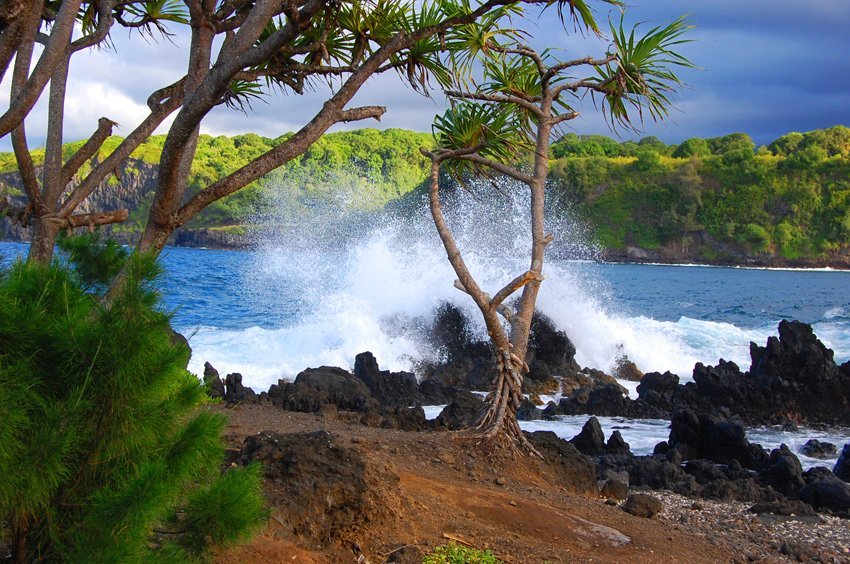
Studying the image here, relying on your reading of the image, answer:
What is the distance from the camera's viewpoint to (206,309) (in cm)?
3500

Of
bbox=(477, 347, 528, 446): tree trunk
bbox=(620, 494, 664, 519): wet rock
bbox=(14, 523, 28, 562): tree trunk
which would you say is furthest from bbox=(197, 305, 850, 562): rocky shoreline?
bbox=(14, 523, 28, 562): tree trunk

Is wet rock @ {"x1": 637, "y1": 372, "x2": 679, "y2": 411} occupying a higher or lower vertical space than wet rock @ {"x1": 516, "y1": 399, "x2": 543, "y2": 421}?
higher

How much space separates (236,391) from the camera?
434 inches

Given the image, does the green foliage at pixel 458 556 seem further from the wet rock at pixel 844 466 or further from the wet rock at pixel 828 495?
the wet rock at pixel 844 466

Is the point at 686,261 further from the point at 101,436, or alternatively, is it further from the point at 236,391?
the point at 101,436

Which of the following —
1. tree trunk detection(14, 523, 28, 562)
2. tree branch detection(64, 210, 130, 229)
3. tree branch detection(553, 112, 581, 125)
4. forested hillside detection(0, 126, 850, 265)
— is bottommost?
tree trunk detection(14, 523, 28, 562)

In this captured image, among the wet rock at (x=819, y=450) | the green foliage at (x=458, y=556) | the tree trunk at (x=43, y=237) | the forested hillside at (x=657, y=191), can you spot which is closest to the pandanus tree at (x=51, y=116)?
the tree trunk at (x=43, y=237)

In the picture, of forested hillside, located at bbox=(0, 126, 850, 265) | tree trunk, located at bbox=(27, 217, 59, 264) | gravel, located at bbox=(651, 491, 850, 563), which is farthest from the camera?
forested hillside, located at bbox=(0, 126, 850, 265)

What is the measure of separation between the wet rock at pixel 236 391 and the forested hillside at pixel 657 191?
65384 mm

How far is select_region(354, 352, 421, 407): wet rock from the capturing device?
13.1 meters

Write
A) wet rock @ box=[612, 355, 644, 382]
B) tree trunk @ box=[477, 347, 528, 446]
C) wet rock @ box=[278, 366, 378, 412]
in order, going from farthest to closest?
wet rock @ box=[612, 355, 644, 382]
wet rock @ box=[278, 366, 378, 412]
tree trunk @ box=[477, 347, 528, 446]

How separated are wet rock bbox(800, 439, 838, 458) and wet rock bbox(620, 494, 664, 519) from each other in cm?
541

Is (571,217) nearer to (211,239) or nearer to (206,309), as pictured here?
(211,239)

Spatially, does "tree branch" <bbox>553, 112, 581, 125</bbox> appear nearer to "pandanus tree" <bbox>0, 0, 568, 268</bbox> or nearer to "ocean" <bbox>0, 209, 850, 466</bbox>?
"pandanus tree" <bbox>0, 0, 568, 268</bbox>
